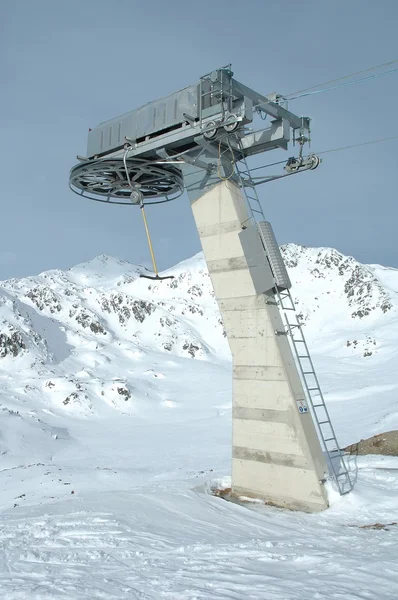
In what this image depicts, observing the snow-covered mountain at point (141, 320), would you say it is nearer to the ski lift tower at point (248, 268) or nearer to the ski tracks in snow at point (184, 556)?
the ski lift tower at point (248, 268)

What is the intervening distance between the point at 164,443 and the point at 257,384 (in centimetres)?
3191

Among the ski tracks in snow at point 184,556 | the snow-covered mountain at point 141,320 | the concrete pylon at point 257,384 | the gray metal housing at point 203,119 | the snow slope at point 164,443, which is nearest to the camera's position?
the ski tracks in snow at point 184,556

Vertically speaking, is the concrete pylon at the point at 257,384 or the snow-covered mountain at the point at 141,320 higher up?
the snow-covered mountain at the point at 141,320

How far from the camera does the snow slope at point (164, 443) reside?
784cm

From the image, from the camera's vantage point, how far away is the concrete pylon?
556 inches

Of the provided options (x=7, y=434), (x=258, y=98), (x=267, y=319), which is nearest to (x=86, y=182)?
(x=258, y=98)

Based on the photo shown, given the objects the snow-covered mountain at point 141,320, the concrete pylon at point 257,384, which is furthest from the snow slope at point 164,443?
the concrete pylon at point 257,384

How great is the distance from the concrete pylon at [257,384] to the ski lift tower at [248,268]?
31mm

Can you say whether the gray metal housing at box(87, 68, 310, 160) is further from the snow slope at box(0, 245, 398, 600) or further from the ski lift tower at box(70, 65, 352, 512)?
the snow slope at box(0, 245, 398, 600)

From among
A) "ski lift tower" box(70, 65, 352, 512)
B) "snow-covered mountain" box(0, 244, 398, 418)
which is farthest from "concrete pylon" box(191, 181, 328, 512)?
"snow-covered mountain" box(0, 244, 398, 418)

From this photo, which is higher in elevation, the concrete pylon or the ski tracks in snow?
the concrete pylon

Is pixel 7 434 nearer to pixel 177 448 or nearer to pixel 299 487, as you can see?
pixel 177 448

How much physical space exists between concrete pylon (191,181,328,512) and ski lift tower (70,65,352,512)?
0.10ft

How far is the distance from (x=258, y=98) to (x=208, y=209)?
3982 millimetres
